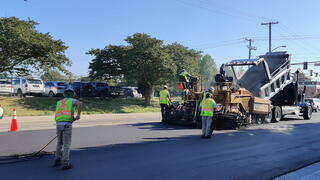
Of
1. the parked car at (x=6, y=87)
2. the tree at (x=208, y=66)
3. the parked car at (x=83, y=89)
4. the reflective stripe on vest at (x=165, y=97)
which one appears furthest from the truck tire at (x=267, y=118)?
the tree at (x=208, y=66)

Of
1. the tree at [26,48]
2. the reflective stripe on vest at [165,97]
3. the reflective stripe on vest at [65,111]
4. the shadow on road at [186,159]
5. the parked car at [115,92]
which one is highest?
the tree at [26,48]

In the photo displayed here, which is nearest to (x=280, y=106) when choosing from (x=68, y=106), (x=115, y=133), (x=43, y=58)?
(x=115, y=133)

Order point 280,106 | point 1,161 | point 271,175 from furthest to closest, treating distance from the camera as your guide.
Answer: point 280,106, point 1,161, point 271,175

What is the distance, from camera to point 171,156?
296 inches

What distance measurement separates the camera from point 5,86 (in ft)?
81.1

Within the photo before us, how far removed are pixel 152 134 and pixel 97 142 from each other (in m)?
2.49

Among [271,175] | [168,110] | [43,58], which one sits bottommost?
[271,175]

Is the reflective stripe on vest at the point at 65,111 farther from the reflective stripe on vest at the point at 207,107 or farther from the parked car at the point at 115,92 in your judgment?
the parked car at the point at 115,92

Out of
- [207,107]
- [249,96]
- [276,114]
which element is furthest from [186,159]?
[276,114]

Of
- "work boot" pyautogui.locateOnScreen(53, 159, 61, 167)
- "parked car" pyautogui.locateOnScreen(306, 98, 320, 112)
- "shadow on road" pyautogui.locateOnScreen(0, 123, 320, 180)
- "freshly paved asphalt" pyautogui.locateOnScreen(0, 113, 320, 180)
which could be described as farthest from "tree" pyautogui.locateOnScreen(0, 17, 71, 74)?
"parked car" pyautogui.locateOnScreen(306, 98, 320, 112)

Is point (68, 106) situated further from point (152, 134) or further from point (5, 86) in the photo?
point (5, 86)

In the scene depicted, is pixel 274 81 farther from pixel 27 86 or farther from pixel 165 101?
pixel 27 86

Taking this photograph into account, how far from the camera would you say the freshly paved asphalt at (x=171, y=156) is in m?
5.95

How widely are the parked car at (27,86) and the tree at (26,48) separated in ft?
6.69
